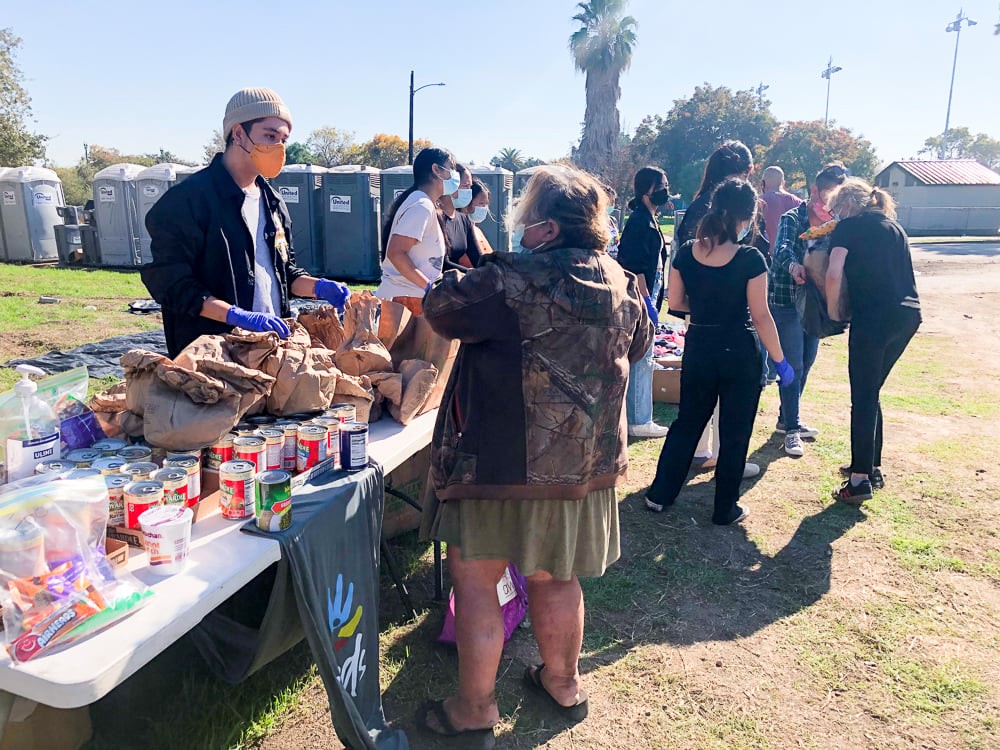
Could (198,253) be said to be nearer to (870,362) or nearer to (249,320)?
(249,320)

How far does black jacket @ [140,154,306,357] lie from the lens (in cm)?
247

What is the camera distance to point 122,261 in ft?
52.0

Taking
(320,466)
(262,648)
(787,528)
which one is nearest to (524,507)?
(320,466)

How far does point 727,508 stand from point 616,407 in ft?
7.04

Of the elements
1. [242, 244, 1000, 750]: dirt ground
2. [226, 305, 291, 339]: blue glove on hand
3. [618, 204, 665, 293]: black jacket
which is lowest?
[242, 244, 1000, 750]: dirt ground

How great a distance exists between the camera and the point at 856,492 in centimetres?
418

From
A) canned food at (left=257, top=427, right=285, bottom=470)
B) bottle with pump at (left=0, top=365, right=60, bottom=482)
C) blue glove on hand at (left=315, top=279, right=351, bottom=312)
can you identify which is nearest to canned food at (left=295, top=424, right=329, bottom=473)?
canned food at (left=257, top=427, right=285, bottom=470)

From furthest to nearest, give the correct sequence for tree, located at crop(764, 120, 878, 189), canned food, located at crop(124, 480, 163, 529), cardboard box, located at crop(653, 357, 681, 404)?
tree, located at crop(764, 120, 878, 189) → cardboard box, located at crop(653, 357, 681, 404) → canned food, located at crop(124, 480, 163, 529)

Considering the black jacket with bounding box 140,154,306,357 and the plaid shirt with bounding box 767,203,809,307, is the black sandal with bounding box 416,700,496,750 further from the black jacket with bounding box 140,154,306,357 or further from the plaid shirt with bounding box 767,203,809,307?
the plaid shirt with bounding box 767,203,809,307

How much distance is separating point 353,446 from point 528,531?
597 millimetres

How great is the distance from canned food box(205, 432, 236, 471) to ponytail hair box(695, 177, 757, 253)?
8.34 feet

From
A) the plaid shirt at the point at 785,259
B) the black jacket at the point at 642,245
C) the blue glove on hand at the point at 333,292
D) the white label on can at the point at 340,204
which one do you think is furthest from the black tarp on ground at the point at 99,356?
the white label on can at the point at 340,204

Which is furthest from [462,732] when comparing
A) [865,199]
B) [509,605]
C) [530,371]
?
[865,199]

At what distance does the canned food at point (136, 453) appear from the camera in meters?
1.87
